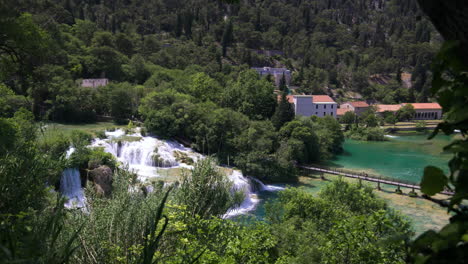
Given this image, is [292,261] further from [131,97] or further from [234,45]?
[234,45]

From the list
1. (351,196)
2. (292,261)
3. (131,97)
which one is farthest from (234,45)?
(292,261)

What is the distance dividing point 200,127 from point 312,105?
1014 inches

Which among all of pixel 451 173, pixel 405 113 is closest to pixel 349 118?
pixel 405 113

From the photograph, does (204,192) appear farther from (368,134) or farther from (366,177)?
(368,134)

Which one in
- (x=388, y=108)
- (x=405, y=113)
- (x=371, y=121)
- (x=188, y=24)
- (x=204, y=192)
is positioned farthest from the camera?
(x=188, y=24)

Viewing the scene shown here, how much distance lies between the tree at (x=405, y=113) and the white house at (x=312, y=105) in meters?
14.3

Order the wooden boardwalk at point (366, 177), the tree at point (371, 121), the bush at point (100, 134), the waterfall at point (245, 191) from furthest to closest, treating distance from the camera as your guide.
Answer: the tree at point (371, 121) < the bush at point (100, 134) < the wooden boardwalk at point (366, 177) < the waterfall at point (245, 191)

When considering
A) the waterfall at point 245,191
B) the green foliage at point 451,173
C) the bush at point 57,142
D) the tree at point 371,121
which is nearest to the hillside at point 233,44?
the bush at point 57,142

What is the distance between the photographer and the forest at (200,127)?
2.34 metres

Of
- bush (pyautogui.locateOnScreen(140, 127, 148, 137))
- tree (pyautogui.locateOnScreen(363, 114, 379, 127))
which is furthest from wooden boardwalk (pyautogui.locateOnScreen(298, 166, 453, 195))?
tree (pyautogui.locateOnScreen(363, 114, 379, 127))

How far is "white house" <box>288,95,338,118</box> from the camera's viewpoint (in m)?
49.1

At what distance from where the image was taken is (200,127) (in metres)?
29.1

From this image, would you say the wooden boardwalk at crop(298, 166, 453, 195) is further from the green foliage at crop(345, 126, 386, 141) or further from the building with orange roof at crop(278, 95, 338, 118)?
the building with orange roof at crop(278, 95, 338, 118)

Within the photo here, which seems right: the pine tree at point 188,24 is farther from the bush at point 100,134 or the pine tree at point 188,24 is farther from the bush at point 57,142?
the bush at point 57,142
